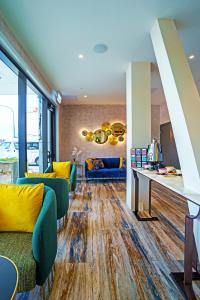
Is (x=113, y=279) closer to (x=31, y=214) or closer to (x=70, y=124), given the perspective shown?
(x=31, y=214)

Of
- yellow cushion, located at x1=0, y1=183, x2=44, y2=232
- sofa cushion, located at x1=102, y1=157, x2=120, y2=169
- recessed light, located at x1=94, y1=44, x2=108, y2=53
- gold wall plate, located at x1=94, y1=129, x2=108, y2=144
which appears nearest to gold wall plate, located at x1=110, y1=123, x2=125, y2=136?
gold wall plate, located at x1=94, y1=129, x2=108, y2=144

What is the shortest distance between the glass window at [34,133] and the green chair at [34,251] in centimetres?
287

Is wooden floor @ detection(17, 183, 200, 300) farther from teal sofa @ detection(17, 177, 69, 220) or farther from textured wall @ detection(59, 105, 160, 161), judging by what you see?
textured wall @ detection(59, 105, 160, 161)

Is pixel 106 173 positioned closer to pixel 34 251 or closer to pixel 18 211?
pixel 18 211

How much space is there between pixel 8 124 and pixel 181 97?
290 cm

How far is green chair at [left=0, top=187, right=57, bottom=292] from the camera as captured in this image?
1273 mm

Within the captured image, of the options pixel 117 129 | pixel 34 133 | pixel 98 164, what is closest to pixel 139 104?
pixel 34 133

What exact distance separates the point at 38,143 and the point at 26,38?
2543 mm

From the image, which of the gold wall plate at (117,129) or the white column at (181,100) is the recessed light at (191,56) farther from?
the gold wall plate at (117,129)

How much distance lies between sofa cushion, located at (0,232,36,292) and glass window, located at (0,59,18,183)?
1.98 meters

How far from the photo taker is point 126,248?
2305mm

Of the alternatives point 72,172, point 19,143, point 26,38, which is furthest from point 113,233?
point 26,38

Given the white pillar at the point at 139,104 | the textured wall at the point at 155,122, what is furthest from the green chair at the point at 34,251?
the textured wall at the point at 155,122

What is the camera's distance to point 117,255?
2.16 metres
